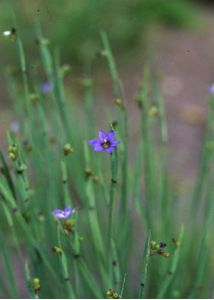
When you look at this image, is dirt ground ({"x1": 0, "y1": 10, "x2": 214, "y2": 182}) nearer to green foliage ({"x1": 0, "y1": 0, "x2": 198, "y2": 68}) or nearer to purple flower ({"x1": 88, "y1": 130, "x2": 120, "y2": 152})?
green foliage ({"x1": 0, "y1": 0, "x2": 198, "y2": 68})

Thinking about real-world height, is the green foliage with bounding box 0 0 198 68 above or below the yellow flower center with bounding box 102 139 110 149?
above

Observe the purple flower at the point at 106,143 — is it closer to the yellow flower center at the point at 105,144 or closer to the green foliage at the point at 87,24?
the yellow flower center at the point at 105,144

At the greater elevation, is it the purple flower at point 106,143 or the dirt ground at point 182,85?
the dirt ground at point 182,85

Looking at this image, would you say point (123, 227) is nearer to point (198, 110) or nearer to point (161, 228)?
point (161, 228)

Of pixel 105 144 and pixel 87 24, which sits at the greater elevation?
pixel 87 24

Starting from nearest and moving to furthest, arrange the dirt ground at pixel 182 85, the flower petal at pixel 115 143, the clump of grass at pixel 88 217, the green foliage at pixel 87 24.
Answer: the flower petal at pixel 115 143 < the clump of grass at pixel 88 217 < the dirt ground at pixel 182 85 < the green foliage at pixel 87 24

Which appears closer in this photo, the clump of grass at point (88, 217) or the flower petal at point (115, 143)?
the flower petal at point (115, 143)

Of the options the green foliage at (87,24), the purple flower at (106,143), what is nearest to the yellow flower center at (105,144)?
the purple flower at (106,143)

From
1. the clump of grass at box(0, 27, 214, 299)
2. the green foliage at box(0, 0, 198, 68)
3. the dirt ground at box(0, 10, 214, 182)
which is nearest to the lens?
the clump of grass at box(0, 27, 214, 299)

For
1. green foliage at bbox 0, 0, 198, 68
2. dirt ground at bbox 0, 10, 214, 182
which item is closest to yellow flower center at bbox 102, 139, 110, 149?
dirt ground at bbox 0, 10, 214, 182

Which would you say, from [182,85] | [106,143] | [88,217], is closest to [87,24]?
[182,85]

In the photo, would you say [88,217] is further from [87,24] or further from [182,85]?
[182,85]

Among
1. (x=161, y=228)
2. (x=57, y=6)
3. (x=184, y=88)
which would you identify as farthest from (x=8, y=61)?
(x=161, y=228)
